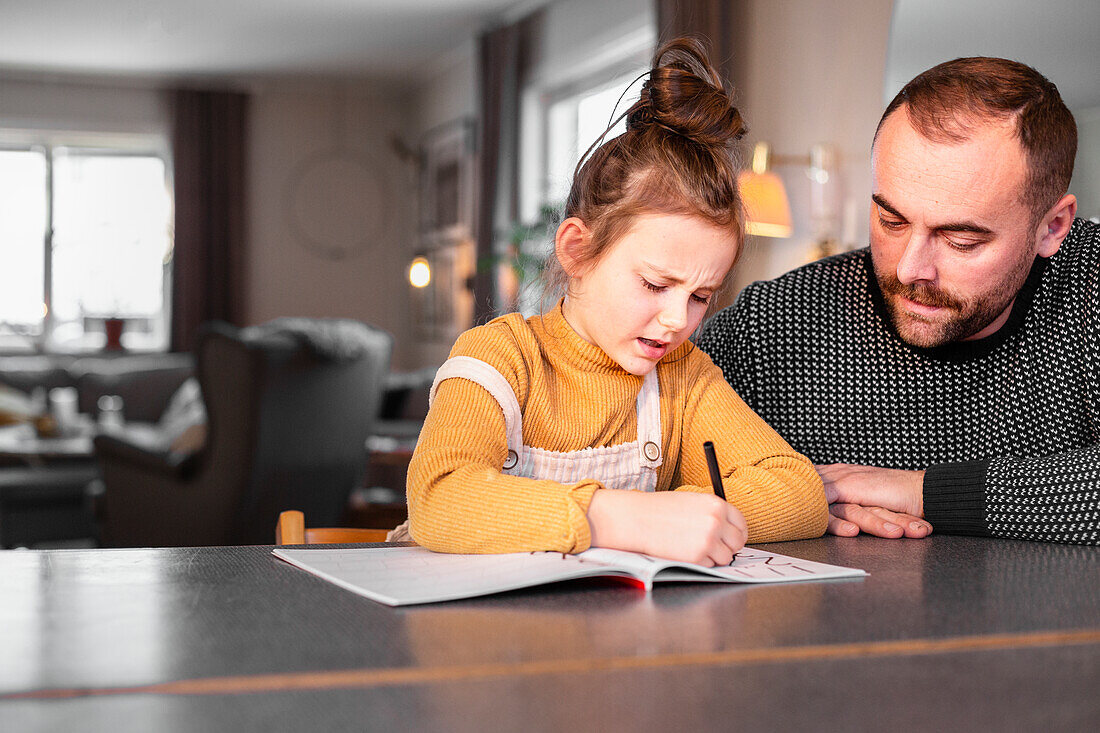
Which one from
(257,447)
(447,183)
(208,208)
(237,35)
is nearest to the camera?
(257,447)

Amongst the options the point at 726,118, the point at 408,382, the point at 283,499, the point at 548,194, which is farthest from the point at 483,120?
the point at 726,118

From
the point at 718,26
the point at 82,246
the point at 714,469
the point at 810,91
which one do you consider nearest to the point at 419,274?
the point at 718,26

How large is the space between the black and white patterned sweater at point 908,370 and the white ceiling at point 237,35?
4.65 m

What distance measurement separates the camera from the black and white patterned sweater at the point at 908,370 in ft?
4.25

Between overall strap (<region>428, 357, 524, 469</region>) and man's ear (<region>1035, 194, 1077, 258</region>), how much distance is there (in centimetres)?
71

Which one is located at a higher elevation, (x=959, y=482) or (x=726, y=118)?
(x=726, y=118)

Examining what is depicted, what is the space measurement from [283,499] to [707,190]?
8.57 ft

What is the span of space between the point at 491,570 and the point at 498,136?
17.6 feet

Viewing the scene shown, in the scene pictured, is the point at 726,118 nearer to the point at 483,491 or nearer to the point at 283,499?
the point at 483,491

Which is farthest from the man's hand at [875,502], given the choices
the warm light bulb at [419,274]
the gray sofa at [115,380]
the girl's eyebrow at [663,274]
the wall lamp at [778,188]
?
the gray sofa at [115,380]

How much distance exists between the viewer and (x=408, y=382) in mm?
5266

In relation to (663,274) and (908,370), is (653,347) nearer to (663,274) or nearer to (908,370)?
(663,274)

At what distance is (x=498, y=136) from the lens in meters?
5.90

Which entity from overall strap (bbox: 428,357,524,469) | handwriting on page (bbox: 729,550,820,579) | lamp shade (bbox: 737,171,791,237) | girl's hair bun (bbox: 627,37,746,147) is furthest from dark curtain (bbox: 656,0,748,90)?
handwriting on page (bbox: 729,550,820,579)
